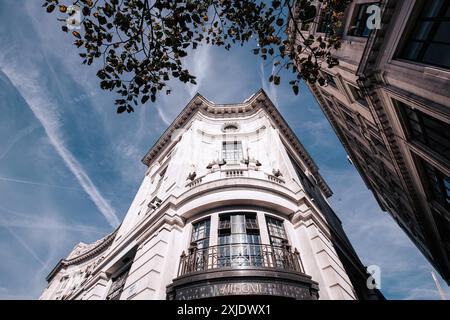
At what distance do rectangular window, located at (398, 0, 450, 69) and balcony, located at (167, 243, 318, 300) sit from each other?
8.45 metres

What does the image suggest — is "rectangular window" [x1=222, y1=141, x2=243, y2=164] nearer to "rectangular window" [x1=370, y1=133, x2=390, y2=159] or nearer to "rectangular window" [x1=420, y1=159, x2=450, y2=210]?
"rectangular window" [x1=370, y1=133, x2=390, y2=159]

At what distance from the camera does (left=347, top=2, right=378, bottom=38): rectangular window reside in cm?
1166

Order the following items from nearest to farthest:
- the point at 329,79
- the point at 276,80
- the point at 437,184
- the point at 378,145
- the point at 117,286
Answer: the point at 276,80 < the point at 437,184 < the point at 117,286 < the point at 378,145 < the point at 329,79

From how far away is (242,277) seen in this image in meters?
7.63

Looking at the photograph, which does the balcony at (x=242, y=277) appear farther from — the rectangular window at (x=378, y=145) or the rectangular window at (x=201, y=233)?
the rectangular window at (x=378, y=145)

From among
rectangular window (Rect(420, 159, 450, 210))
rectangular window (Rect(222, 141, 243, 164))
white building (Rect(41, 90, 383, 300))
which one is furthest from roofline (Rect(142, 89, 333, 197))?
rectangular window (Rect(420, 159, 450, 210))

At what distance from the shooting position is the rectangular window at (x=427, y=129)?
8.88 metres

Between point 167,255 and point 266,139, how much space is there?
37.7ft

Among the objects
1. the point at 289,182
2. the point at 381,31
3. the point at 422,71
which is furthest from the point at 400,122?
the point at 289,182

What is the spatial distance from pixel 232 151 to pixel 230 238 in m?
8.56

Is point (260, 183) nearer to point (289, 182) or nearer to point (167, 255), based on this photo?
point (289, 182)
